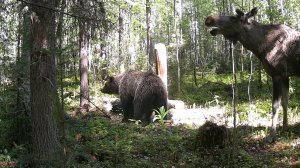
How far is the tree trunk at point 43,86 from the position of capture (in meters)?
6.22

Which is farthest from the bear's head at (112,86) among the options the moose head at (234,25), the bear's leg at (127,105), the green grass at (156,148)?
the moose head at (234,25)

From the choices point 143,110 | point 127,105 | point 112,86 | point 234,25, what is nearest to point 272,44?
point 234,25

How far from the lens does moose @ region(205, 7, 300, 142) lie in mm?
8117

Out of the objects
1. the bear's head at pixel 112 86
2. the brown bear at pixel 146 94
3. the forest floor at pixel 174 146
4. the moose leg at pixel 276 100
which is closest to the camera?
the forest floor at pixel 174 146

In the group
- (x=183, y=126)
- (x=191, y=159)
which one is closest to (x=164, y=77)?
(x=183, y=126)

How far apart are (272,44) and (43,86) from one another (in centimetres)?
512

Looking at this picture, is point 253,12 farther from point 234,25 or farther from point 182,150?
point 182,150

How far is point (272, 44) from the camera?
8289 mm

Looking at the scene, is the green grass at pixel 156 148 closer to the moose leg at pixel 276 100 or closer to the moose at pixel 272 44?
the moose leg at pixel 276 100

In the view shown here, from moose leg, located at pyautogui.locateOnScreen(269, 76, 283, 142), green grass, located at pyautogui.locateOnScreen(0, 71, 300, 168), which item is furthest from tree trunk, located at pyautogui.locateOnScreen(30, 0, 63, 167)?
moose leg, located at pyautogui.locateOnScreen(269, 76, 283, 142)

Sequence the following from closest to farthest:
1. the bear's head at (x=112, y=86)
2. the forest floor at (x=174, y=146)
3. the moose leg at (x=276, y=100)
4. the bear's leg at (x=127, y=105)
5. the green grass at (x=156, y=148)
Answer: the green grass at (x=156, y=148), the forest floor at (x=174, y=146), the moose leg at (x=276, y=100), the bear's leg at (x=127, y=105), the bear's head at (x=112, y=86)

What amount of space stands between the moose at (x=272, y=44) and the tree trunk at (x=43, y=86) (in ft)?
11.7

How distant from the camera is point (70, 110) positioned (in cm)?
1462

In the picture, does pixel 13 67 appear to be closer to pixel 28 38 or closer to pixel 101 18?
pixel 28 38
